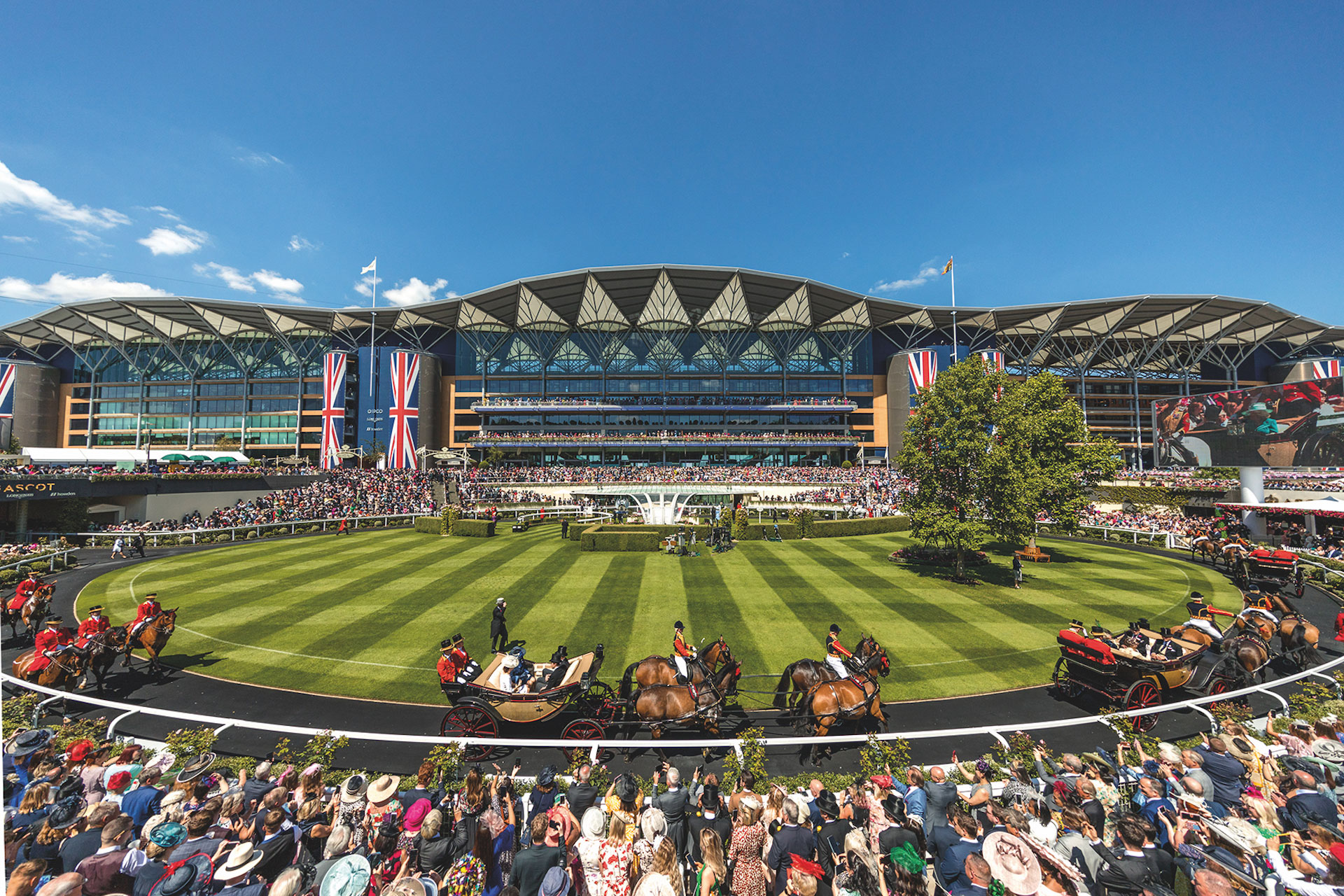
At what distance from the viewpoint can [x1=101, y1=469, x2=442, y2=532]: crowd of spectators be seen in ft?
102

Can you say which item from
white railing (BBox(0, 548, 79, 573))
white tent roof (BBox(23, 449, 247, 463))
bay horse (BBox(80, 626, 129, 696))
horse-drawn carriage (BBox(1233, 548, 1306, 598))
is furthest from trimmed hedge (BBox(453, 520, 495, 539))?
white tent roof (BBox(23, 449, 247, 463))

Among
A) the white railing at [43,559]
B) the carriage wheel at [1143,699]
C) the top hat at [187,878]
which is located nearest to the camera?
the top hat at [187,878]

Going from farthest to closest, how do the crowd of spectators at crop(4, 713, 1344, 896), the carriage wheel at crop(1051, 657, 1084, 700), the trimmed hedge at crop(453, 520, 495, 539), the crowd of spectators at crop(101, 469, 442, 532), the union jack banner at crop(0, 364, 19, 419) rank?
the union jack banner at crop(0, 364, 19, 419), the crowd of spectators at crop(101, 469, 442, 532), the trimmed hedge at crop(453, 520, 495, 539), the carriage wheel at crop(1051, 657, 1084, 700), the crowd of spectators at crop(4, 713, 1344, 896)

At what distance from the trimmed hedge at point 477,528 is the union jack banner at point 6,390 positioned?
9019 centimetres

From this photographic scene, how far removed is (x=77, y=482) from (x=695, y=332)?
197ft

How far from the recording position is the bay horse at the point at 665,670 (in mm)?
8648

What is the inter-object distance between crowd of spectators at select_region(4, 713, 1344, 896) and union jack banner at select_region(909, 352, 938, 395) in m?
66.1

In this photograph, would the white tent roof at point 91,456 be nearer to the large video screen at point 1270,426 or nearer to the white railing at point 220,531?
the white railing at point 220,531

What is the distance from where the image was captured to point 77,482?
2955cm

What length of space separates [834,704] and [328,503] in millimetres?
41335

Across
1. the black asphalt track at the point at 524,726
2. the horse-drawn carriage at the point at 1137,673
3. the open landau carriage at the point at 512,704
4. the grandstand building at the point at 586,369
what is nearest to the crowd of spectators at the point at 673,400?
the grandstand building at the point at 586,369

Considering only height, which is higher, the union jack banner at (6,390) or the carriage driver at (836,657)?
the union jack banner at (6,390)

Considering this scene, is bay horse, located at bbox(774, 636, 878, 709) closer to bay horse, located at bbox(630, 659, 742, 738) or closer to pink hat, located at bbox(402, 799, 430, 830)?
bay horse, located at bbox(630, 659, 742, 738)

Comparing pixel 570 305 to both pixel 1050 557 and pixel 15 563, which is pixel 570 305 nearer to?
pixel 15 563
